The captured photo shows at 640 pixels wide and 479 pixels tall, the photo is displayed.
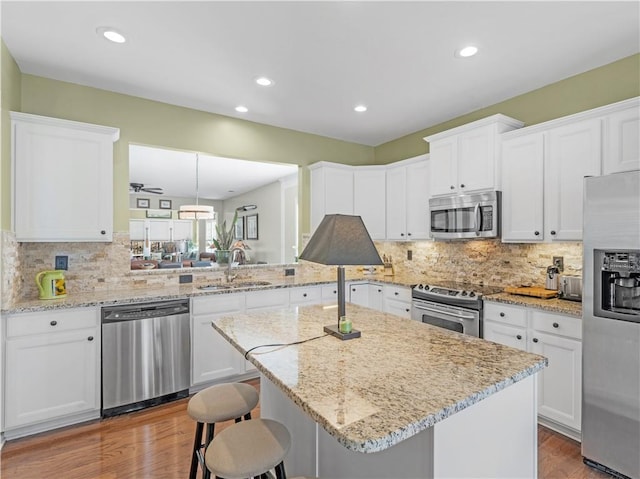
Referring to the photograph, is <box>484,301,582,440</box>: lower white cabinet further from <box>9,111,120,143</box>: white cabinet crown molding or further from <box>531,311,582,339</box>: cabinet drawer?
<box>9,111,120,143</box>: white cabinet crown molding

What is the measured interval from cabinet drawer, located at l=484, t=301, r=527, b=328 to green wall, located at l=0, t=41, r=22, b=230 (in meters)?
3.70

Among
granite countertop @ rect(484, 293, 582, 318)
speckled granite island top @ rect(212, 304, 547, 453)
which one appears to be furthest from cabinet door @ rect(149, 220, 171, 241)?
granite countertop @ rect(484, 293, 582, 318)

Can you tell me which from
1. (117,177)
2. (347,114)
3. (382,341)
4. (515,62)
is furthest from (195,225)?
(515,62)

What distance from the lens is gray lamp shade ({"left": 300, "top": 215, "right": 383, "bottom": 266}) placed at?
1.53 meters

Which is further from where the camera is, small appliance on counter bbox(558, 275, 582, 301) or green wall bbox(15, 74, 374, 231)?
green wall bbox(15, 74, 374, 231)

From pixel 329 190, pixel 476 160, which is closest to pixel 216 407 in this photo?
pixel 476 160

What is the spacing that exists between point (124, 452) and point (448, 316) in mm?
2713

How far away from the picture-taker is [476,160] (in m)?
3.29

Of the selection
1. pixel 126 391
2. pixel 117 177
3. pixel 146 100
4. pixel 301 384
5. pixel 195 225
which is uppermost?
pixel 146 100

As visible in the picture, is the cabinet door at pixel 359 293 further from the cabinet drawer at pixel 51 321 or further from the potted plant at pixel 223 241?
the cabinet drawer at pixel 51 321

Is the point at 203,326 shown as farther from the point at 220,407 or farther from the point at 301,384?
the point at 301,384

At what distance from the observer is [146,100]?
A: 338 centimetres

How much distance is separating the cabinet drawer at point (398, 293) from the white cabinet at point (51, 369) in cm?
281

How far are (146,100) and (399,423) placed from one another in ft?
11.9
